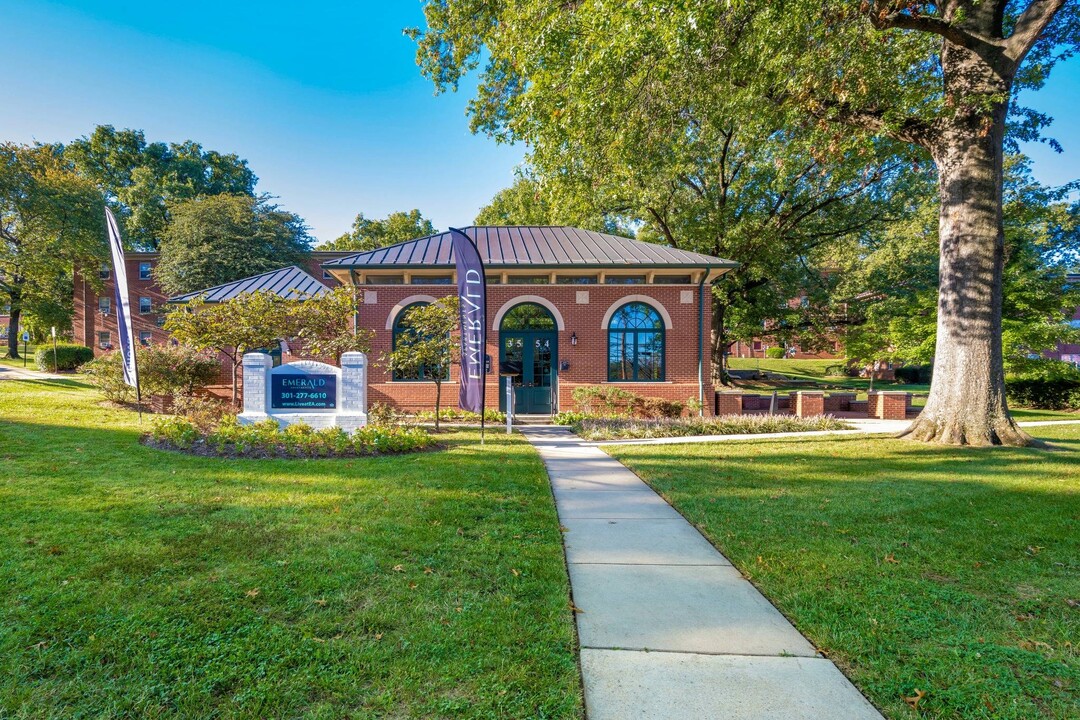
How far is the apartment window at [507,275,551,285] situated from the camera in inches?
575

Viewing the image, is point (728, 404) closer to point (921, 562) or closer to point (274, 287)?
point (921, 562)

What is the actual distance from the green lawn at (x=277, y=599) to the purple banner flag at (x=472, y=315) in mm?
3366

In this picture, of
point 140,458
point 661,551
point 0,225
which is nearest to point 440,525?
point 661,551

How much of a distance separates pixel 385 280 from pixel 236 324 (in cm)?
472

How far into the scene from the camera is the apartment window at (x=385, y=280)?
14.4 m

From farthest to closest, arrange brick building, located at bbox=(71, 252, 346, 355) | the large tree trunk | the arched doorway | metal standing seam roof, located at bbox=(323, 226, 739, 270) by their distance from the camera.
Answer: brick building, located at bbox=(71, 252, 346, 355) < the arched doorway < metal standing seam roof, located at bbox=(323, 226, 739, 270) < the large tree trunk

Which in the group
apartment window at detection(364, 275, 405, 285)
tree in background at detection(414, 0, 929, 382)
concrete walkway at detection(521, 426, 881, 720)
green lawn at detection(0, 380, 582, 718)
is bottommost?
concrete walkway at detection(521, 426, 881, 720)

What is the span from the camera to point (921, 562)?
3904 millimetres

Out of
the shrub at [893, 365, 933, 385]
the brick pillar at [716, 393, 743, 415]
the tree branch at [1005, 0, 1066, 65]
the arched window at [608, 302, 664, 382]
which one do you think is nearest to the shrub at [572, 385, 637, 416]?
the arched window at [608, 302, 664, 382]

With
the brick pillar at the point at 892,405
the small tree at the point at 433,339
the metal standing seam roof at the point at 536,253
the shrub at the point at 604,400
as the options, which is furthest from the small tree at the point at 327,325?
the brick pillar at the point at 892,405

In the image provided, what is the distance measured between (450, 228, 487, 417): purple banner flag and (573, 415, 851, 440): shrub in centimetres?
317

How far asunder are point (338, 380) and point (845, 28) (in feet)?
37.0

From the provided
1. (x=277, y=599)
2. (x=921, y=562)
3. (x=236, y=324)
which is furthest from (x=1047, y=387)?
(x=236, y=324)

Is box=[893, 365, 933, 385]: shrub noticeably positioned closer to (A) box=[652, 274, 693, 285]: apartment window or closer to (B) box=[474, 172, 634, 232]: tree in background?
(B) box=[474, 172, 634, 232]: tree in background
